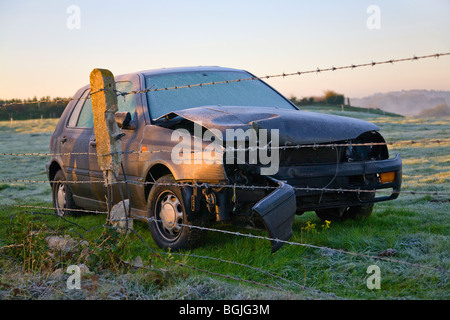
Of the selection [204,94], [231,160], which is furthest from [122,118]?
[231,160]

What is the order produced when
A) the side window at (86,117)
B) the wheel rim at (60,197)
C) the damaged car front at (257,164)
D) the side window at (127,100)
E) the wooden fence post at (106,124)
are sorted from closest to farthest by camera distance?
→ the damaged car front at (257,164) → the wooden fence post at (106,124) → the side window at (127,100) → the side window at (86,117) → the wheel rim at (60,197)

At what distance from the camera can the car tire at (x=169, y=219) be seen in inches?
197

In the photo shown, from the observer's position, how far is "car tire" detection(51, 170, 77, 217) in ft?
24.4

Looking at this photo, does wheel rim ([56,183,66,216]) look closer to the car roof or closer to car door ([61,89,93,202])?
car door ([61,89,93,202])

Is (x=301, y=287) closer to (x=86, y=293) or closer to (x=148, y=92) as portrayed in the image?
(x=86, y=293)

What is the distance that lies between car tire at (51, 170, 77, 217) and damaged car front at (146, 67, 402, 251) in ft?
7.64

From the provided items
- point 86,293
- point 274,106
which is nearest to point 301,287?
point 86,293

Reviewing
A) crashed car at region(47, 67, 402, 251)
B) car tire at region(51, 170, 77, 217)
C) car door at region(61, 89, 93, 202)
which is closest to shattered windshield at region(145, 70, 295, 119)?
crashed car at region(47, 67, 402, 251)

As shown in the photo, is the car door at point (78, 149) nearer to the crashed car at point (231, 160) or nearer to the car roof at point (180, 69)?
the crashed car at point (231, 160)

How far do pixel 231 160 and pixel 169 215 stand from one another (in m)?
0.99

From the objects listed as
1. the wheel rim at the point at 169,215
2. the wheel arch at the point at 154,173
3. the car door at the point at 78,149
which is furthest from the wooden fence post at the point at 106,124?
the car door at the point at 78,149

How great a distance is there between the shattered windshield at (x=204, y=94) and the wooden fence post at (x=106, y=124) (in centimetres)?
53
